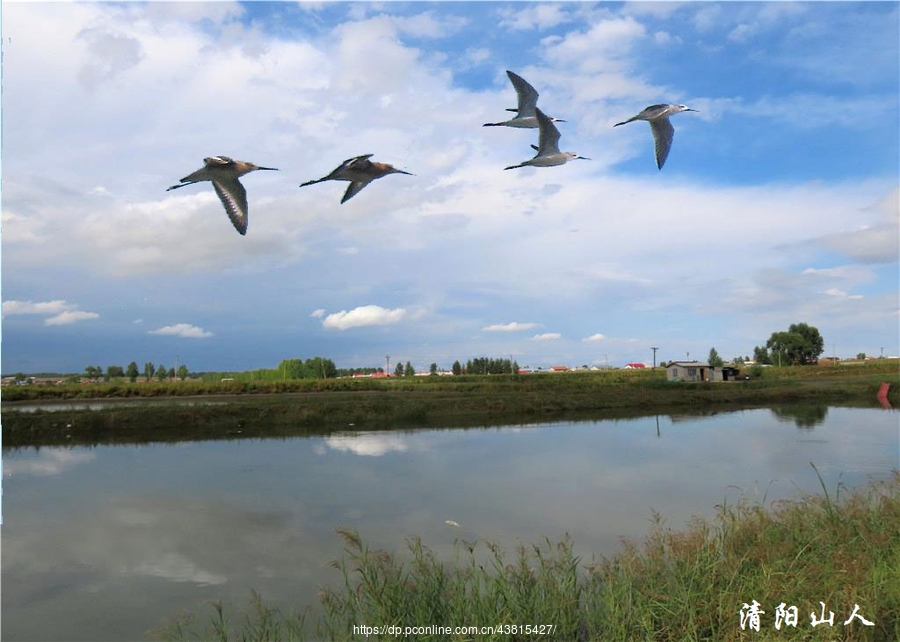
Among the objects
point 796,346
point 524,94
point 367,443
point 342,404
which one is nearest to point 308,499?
point 367,443

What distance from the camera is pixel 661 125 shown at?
1.66 metres

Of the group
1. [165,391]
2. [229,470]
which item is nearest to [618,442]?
[229,470]

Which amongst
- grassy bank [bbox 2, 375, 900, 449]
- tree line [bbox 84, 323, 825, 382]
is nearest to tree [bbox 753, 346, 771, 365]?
tree line [bbox 84, 323, 825, 382]

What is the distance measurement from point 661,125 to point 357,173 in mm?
905

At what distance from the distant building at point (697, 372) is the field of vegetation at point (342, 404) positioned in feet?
16.5

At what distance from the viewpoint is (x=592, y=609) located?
3.82 meters

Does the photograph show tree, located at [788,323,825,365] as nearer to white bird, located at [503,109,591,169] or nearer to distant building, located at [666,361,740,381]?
distant building, located at [666,361,740,381]

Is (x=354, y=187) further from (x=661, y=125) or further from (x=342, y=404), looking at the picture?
(x=342, y=404)

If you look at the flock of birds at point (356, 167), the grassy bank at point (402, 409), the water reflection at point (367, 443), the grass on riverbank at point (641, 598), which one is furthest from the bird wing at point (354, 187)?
the grassy bank at point (402, 409)

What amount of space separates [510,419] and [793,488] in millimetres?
10063

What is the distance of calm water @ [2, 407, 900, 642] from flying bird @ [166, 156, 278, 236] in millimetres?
4755

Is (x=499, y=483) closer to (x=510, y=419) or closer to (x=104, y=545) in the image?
(x=104, y=545)

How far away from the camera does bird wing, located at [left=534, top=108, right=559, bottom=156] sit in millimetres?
1474

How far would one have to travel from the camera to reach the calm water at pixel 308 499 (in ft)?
19.6
